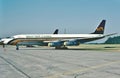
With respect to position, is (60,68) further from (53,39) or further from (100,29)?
(100,29)

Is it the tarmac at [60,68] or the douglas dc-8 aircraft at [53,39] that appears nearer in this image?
the tarmac at [60,68]

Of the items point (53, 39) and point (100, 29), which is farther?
point (100, 29)

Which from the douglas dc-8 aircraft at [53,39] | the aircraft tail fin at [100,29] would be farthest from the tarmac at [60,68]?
the aircraft tail fin at [100,29]

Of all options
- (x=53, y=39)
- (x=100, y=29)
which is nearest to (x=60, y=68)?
(x=53, y=39)

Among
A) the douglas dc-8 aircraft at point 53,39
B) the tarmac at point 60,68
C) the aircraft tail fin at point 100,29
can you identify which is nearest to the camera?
the tarmac at point 60,68

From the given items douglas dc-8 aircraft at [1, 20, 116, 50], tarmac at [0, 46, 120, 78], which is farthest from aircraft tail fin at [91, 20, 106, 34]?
tarmac at [0, 46, 120, 78]

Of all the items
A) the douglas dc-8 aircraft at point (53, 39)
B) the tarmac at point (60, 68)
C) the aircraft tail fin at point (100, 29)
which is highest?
the aircraft tail fin at point (100, 29)

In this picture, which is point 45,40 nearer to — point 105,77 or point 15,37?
point 15,37

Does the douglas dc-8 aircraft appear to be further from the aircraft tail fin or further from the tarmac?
the tarmac

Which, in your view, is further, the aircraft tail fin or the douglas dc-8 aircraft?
the aircraft tail fin

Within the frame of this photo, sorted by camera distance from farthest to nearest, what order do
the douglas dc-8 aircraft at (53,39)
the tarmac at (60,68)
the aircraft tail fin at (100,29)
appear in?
the aircraft tail fin at (100,29) < the douglas dc-8 aircraft at (53,39) < the tarmac at (60,68)

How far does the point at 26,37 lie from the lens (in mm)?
62344

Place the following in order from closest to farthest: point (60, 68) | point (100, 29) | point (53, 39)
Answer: point (60, 68) < point (53, 39) < point (100, 29)

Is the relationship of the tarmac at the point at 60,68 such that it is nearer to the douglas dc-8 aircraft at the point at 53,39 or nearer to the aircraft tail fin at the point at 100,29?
the douglas dc-8 aircraft at the point at 53,39
